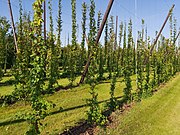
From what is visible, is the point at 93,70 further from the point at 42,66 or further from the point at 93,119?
the point at 42,66

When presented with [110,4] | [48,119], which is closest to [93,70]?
[48,119]

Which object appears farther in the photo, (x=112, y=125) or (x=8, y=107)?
(x=8, y=107)

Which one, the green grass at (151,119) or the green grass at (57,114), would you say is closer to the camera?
the green grass at (151,119)

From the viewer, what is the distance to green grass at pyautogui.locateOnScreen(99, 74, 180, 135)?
29.0 ft

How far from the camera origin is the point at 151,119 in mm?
10453

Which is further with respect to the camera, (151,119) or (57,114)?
(57,114)

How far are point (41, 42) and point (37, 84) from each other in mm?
1028

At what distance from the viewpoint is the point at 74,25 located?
107 feet

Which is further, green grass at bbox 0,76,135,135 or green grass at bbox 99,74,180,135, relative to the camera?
green grass at bbox 0,76,135,135

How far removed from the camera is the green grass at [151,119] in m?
8.84

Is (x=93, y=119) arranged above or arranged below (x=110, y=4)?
below

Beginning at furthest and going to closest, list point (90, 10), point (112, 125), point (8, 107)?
point (90, 10), point (8, 107), point (112, 125)

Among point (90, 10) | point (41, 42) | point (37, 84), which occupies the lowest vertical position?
point (37, 84)

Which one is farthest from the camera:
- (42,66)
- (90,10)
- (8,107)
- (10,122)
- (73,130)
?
(90,10)
